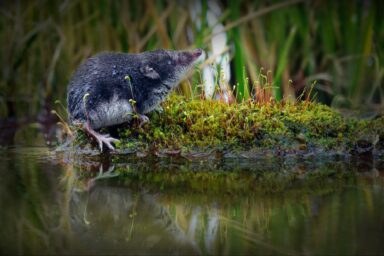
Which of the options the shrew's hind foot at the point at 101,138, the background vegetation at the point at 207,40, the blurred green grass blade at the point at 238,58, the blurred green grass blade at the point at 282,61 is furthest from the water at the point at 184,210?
the background vegetation at the point at 207,40

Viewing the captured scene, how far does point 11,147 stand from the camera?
17.2ft

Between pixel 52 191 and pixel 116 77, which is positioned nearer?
pixel 52 191

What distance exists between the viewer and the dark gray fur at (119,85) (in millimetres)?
4258

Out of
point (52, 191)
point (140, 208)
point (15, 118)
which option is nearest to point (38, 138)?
point (15, 118)

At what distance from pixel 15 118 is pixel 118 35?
161 centimetres

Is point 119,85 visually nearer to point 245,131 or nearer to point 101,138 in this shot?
point 101,138

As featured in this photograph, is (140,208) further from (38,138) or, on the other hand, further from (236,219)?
(38,138)

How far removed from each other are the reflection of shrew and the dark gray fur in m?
0.88

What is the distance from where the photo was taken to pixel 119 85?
4348mm

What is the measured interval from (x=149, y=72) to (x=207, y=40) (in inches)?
94.3

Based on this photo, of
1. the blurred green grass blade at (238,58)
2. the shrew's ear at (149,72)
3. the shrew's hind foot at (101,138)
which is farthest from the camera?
the blurred green grass blade at (238,58)

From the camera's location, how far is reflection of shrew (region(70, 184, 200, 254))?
8.27ft

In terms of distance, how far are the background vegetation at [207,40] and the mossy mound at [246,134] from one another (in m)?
1.80

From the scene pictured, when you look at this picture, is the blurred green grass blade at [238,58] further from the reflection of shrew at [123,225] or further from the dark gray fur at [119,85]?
the reflection of shrew at [123,225]
